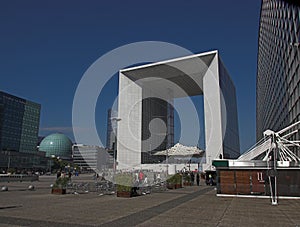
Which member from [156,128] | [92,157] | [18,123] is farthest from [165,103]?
[18,123]

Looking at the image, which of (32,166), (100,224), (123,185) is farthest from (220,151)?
(32,166)

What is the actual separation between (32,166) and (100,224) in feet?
371

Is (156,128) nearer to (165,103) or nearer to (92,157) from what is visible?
(165,103)

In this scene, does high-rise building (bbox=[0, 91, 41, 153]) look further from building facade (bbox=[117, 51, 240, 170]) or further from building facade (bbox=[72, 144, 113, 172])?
building facade (bbox=[117, 51, 240, 170])

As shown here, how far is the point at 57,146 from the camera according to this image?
13888 centimetres

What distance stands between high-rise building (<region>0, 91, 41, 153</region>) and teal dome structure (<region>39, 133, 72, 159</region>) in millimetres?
9794

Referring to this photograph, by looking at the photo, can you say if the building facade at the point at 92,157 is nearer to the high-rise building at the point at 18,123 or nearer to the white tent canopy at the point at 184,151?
the high-rise building at the point at 18,123

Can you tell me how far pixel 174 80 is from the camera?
7544 centimetres

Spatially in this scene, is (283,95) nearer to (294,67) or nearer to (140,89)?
(294,67)

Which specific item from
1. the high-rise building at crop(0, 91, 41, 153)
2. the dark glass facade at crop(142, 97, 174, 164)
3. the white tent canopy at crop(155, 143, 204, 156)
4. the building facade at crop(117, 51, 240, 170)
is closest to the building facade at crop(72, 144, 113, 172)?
the high-rise building at crop(0, 91, 41, 153)

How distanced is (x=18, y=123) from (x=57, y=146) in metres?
24.3

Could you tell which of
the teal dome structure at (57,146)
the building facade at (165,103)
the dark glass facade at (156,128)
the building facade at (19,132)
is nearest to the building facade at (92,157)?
the teal dome structure at (57,146)

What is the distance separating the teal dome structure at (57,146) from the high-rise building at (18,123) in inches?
386

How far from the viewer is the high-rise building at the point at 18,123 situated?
11225cm
